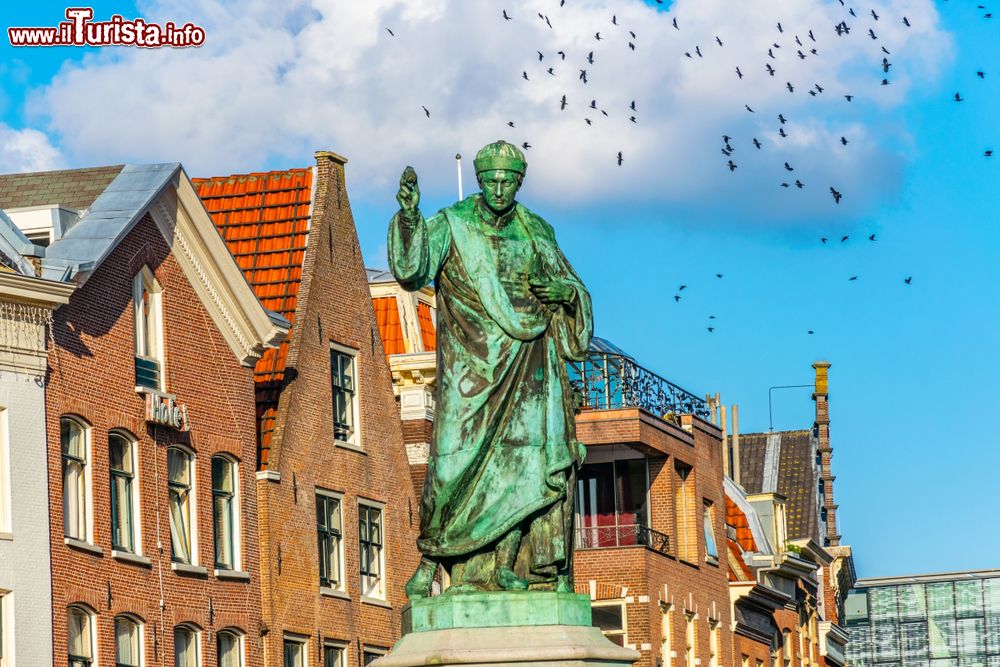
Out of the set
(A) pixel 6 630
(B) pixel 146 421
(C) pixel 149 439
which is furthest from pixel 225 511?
(A) pixel 6 630

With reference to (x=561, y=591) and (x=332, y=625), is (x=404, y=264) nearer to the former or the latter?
(x=561, y=591)

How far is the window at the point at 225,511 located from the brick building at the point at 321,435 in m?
0.71

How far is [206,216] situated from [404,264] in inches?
906

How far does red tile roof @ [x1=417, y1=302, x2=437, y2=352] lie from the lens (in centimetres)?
4850

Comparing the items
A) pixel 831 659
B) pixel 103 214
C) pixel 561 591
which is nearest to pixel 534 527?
pixel 561 591

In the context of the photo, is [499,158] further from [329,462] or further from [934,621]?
[934,621]

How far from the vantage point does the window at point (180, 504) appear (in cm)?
3841

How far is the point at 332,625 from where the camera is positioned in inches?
1662

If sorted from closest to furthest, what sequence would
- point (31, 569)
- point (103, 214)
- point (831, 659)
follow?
point (31, 569) → point (103, 214) → point (831, 659)

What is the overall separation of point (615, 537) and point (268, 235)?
34.8ft

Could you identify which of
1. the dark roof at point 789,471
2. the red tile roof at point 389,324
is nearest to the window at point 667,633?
the red tile roof at point 389,324

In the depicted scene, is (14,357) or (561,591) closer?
(561,591)

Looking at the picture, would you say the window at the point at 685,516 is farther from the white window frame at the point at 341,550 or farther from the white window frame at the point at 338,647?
the white window frame at the point at 338,647

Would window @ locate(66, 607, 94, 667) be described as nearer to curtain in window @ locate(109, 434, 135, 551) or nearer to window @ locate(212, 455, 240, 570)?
curtain in window @ locate(109, 434, 135, 551)
